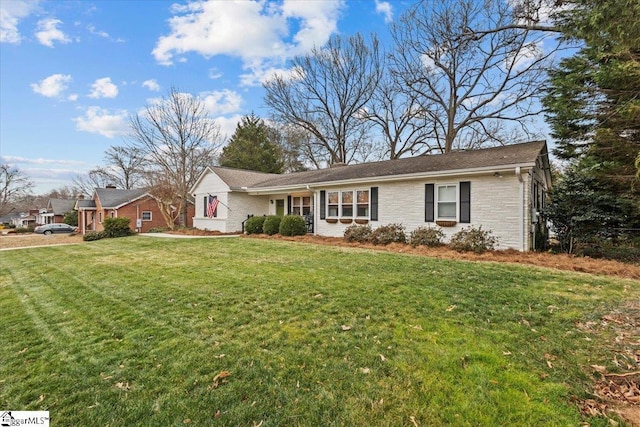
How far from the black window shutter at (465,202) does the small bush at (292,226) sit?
24.1 ft

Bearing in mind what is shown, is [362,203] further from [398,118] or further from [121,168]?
[121,168]

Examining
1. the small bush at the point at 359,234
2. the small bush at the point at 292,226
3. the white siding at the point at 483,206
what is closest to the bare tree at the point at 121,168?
the small bush at the point at 292,226

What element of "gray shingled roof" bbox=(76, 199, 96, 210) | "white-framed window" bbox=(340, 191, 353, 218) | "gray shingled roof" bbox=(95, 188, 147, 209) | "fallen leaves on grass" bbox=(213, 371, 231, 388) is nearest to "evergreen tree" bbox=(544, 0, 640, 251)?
"fallen leaves on grass" bbox=(213, 371, 231, 388)

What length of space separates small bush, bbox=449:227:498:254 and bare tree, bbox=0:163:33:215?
200 ft

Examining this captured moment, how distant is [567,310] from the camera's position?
437 centimetres

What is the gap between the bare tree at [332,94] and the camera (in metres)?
25.6

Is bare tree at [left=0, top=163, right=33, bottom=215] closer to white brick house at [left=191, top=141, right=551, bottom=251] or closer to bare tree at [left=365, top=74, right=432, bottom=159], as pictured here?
white brick house at [left=191, top=141, right=551, bottom=251]

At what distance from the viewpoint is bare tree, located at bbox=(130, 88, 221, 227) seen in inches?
928

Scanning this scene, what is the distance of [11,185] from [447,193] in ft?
203

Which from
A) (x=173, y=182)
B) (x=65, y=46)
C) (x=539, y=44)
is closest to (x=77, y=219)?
(x=173, y=182)

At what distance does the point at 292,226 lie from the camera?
15016 mm

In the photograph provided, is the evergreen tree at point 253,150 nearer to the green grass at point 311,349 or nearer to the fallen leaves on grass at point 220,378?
the green grass at point 311,349

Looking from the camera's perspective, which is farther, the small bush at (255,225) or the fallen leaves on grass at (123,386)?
the small bush at (255,225)

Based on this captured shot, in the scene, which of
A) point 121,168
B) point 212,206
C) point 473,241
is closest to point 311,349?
point 473,241
